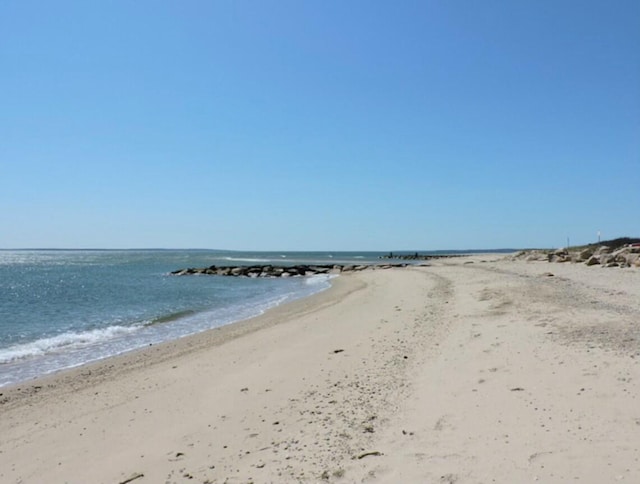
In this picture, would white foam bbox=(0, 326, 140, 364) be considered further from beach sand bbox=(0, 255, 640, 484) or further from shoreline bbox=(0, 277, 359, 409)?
beach sand bbox=(0, 255, 640, 484)

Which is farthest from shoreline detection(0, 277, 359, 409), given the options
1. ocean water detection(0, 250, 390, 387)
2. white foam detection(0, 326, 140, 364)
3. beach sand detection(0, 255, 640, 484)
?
white foam detection(0, 326, 140, 364)

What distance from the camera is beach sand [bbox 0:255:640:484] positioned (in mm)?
4648

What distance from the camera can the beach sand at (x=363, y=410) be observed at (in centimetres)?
465

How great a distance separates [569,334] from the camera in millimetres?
9383

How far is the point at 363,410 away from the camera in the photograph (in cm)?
645

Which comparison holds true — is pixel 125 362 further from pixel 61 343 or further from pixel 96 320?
pixel 96 320

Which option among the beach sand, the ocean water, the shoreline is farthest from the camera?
the ocean water

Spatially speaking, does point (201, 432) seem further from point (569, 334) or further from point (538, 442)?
point (569, 334)

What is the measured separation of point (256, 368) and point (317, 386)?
8.23ft

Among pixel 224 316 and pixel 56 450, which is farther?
pixel 224 316

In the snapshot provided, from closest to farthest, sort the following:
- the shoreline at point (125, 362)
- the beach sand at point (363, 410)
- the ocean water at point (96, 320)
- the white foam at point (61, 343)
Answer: the beach sand at point (363, 410), the shoreline at point (125, 362), the ocean water at point (96, 320), the white foam at point (61, 343)

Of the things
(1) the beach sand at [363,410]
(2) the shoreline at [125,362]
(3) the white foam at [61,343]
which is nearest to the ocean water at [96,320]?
(3) the white foam at [61,343]

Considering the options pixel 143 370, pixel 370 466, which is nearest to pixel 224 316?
pixel 143 370

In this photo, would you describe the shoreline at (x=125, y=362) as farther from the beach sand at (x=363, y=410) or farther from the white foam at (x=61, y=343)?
the white foam at (x=61, y=343)
